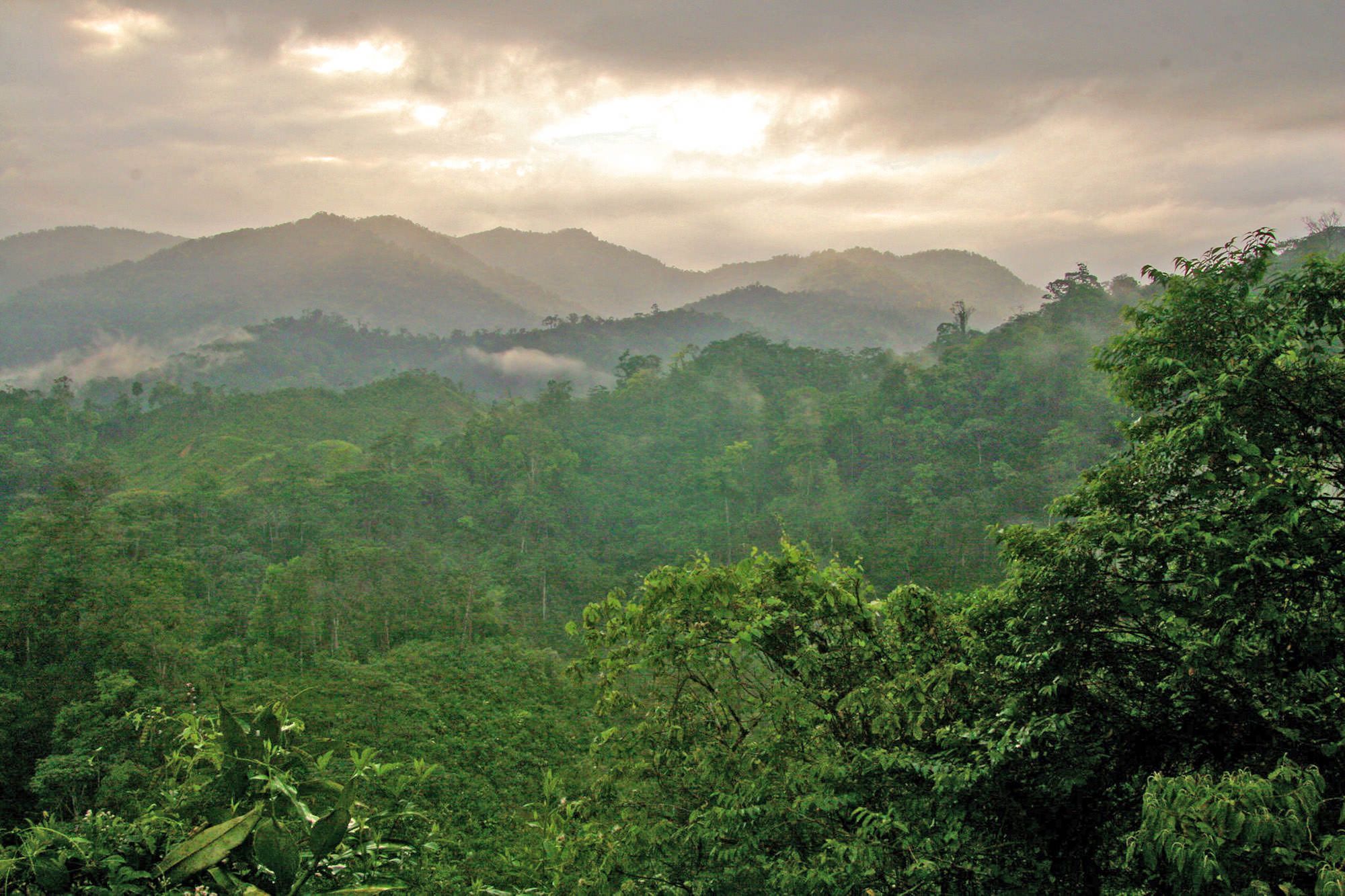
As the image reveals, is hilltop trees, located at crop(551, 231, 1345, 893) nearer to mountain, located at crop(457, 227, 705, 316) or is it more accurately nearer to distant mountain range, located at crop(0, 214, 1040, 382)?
distant mountain range, located at crop(0, 214, 1040, 382)

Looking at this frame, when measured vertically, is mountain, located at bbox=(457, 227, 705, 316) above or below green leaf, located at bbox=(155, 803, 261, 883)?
above

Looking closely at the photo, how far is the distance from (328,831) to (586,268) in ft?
482

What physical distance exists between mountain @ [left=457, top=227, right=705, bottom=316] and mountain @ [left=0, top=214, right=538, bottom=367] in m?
22.4

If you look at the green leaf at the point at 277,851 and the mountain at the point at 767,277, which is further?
the mountain at the point at 767,277

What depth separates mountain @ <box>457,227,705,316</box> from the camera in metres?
142

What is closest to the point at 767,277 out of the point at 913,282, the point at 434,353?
the point at 913,282

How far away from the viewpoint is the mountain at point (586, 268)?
142 meters

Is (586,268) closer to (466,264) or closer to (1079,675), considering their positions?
(466,264)

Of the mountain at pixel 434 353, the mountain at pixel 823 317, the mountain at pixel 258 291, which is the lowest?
the mountain at pixel 434 353

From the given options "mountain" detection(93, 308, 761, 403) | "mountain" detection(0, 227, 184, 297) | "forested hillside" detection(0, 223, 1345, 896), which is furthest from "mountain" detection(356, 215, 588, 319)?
"forested hillside" detection(0, 223, 1345, 896)

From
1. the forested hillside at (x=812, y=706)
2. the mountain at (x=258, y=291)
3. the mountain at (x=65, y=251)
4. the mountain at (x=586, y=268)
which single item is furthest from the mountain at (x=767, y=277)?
the forested hillside at (x=812, y=706)

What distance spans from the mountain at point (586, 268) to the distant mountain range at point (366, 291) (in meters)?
0.68

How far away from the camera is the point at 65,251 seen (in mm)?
123000

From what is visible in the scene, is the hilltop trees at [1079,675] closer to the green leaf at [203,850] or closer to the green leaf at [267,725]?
the green leaf at [267,725]
